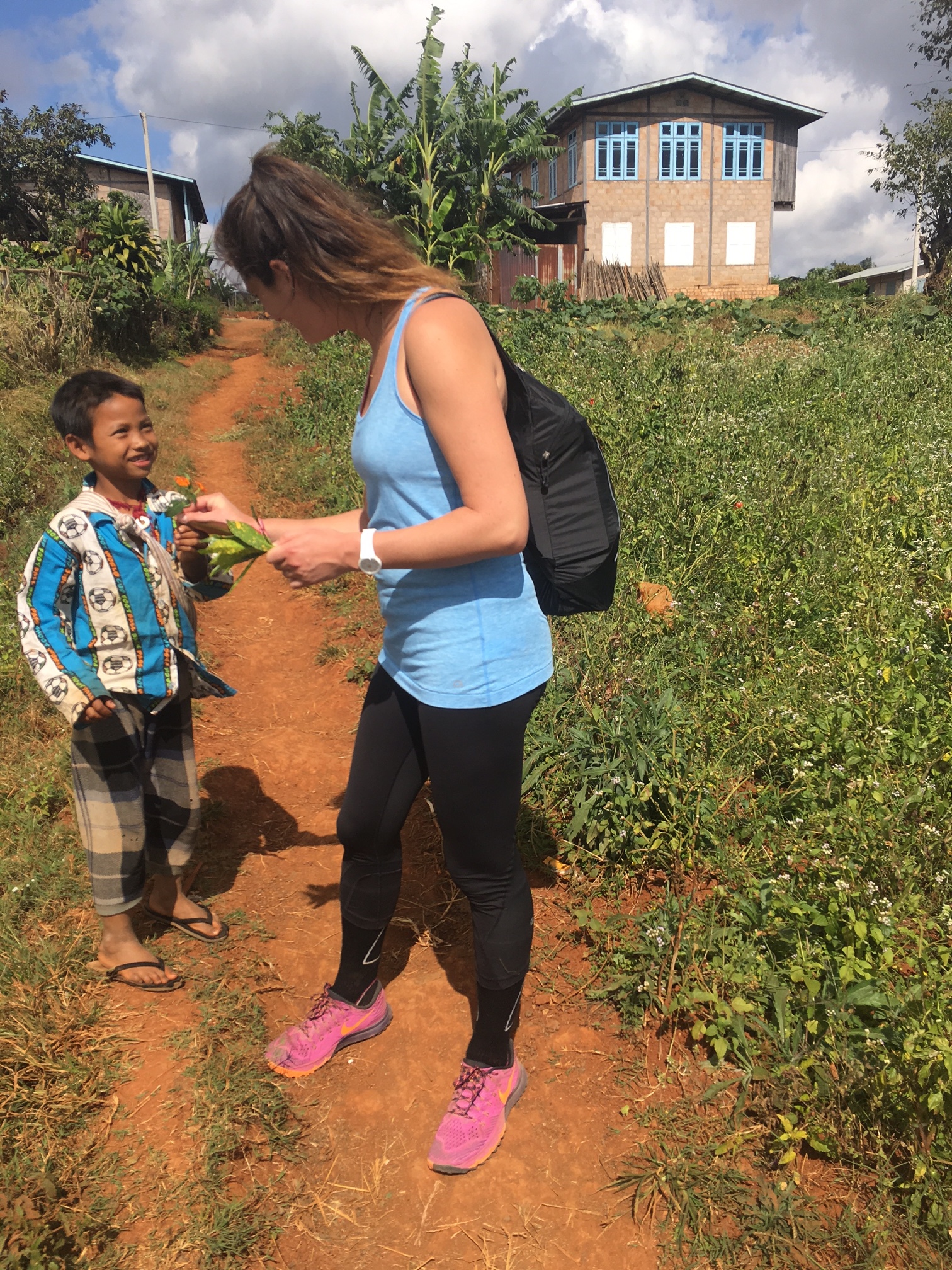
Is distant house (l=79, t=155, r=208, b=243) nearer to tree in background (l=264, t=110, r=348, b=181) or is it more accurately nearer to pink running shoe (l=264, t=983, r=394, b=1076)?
tree in background (l=264, t=110, r=348, b=181)

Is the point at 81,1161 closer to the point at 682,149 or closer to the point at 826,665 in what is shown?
the point at 826,665

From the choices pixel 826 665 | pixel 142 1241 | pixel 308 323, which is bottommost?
pixel 142 1241

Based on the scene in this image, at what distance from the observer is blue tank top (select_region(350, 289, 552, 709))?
5.27 ft

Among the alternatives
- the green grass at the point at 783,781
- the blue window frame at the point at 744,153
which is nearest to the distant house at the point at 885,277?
the blue window frame at the point at 744,153

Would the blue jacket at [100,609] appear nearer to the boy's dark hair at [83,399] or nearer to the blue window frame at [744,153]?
the boy's dark hair at [83,399]

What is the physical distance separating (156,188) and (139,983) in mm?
35215

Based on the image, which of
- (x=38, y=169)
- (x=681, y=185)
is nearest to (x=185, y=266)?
(x=38, y=169)

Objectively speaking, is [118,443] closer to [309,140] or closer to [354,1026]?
[354,1026]

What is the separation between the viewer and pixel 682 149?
25969 mm

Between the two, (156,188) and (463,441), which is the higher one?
(156,188)

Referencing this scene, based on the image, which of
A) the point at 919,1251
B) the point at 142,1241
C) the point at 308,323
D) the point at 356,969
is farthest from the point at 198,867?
the point at 919,1251

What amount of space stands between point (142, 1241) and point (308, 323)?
2087mm

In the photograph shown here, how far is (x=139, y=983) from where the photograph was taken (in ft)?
8.34

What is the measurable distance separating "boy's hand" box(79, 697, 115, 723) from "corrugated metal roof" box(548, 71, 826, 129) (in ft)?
88.0
